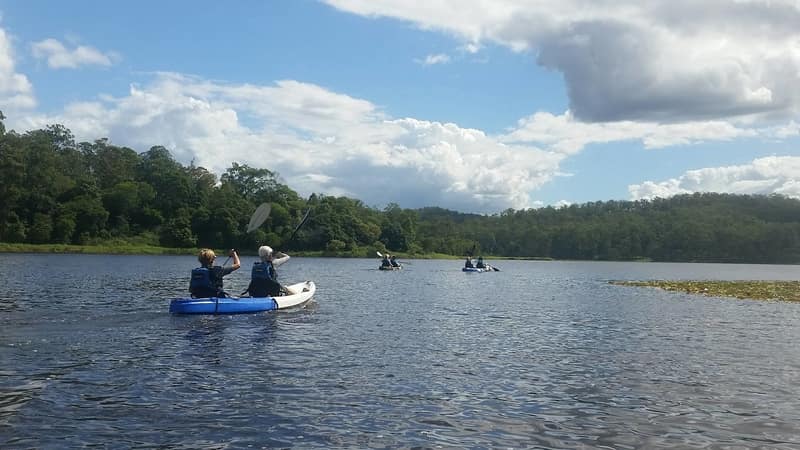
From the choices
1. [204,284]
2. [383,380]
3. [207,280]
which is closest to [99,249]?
[204,284]

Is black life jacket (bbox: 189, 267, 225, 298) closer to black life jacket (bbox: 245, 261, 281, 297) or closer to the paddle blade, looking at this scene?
black life jacket (bbox: 245, 261, 281, 297)

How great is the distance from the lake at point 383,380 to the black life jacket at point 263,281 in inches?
80.6

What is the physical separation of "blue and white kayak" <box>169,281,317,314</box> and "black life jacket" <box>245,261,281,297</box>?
545mm

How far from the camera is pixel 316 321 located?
2570 centimetres

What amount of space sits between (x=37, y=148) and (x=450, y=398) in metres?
130

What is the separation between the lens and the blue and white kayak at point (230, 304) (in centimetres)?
2445

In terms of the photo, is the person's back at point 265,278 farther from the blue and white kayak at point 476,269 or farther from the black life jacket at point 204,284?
the blue and white kayak at point 476,269

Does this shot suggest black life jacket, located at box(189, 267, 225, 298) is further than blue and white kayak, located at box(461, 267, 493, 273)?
No

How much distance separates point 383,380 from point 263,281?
13855 millimetres

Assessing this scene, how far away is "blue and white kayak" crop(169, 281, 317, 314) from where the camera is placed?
24453 millimetres

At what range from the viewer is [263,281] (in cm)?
2798

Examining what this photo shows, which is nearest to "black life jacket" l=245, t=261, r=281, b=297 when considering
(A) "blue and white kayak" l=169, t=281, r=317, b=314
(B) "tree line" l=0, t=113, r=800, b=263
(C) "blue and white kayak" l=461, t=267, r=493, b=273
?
(A) "blue and white kayak" l=169, t=281, r=317, b=314

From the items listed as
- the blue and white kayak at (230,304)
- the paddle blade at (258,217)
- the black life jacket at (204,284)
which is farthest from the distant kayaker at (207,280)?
the paddle blade at (258,217)

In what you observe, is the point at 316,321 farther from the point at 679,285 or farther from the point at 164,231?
the point at 164,231
